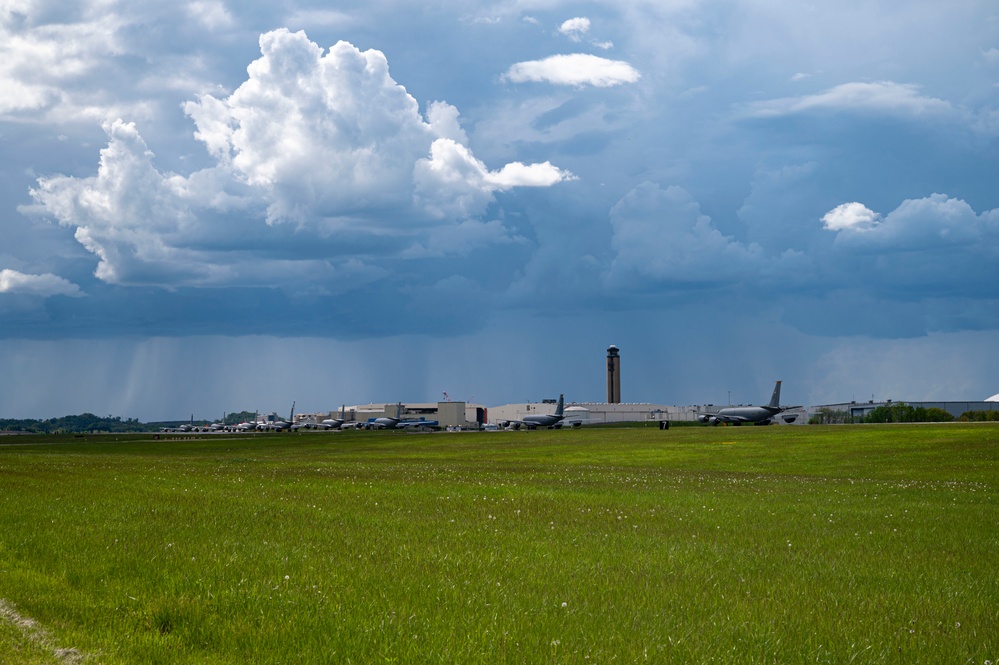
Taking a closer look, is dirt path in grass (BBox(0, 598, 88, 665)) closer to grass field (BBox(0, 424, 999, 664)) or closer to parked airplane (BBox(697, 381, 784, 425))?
grass field (BBox(0, 424, 999, 664))

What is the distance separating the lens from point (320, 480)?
32281 millimetres

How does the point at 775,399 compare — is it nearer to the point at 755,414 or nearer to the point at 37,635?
the point at 755,414

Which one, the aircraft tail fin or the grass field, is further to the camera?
the aircraft tail fin

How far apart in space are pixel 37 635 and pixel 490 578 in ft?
19.9

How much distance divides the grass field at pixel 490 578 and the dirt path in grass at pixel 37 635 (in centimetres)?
4

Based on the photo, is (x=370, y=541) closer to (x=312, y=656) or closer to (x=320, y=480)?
(x=312, y=656)

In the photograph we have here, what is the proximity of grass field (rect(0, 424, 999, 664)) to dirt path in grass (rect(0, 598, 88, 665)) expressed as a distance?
1.5 inches

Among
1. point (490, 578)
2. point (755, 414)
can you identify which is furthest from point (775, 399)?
point (490, 578)

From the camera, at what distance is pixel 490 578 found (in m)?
12.7

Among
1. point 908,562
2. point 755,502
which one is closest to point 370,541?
point 908,562

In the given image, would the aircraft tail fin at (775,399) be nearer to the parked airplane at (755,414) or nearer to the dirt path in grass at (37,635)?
the parked airplane at (755,414)

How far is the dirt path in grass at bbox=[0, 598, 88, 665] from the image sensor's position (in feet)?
31.6

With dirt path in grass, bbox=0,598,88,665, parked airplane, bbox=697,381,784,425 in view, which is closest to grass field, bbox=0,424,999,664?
dirt path in grass, bbox=0,598,88,665

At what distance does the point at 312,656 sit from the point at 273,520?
410 inches
